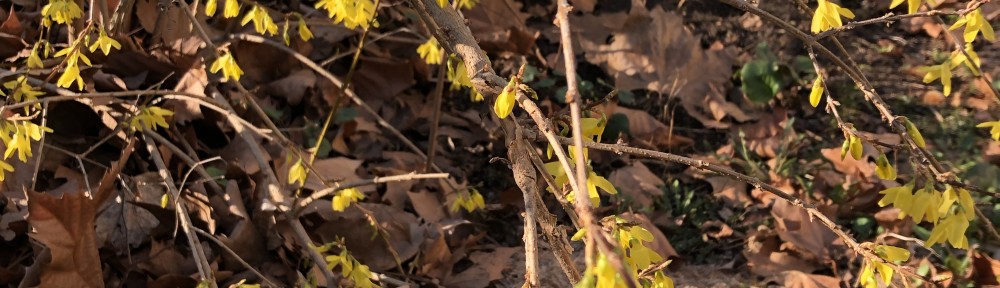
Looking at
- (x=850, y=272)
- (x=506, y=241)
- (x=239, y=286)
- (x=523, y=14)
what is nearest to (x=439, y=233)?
(x=506, y=241)

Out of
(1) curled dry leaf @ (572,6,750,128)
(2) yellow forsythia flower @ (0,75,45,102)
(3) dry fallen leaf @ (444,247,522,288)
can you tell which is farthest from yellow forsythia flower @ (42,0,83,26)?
(1) curled dry leaf @ (572,6,750,128)

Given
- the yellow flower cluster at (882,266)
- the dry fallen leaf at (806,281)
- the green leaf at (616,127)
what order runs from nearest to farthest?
1. the yellow flower cluster at (882,266)
2. the dry fallen leaf at (806,281)
3. the green leaf at (616,127)

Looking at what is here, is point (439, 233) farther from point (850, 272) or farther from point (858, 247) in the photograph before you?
point (858, 247)

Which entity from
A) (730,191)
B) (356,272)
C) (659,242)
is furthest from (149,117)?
(730,191)

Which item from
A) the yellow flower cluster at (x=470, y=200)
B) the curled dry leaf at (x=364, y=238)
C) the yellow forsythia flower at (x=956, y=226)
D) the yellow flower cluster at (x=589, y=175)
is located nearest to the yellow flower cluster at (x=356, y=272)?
the curled dry leaf at (x=364, y=238)

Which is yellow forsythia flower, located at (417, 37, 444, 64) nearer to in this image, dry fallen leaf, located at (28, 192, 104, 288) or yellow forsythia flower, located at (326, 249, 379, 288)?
yellow forsythia flower, located at (326, 249, 379, 288)

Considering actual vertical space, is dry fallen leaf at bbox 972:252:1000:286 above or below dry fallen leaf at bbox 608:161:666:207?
above

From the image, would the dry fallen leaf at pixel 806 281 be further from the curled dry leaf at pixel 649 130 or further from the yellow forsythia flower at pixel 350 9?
the yellow forsythia flower at pixel 350 9

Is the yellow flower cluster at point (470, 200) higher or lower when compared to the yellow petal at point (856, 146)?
lower

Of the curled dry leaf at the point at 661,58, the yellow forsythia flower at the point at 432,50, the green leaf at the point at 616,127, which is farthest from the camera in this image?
the curled dry leaf at the point at 661,58

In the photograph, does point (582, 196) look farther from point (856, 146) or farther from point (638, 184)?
point (638, 184)

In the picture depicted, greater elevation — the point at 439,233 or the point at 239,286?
the point at 239,286
